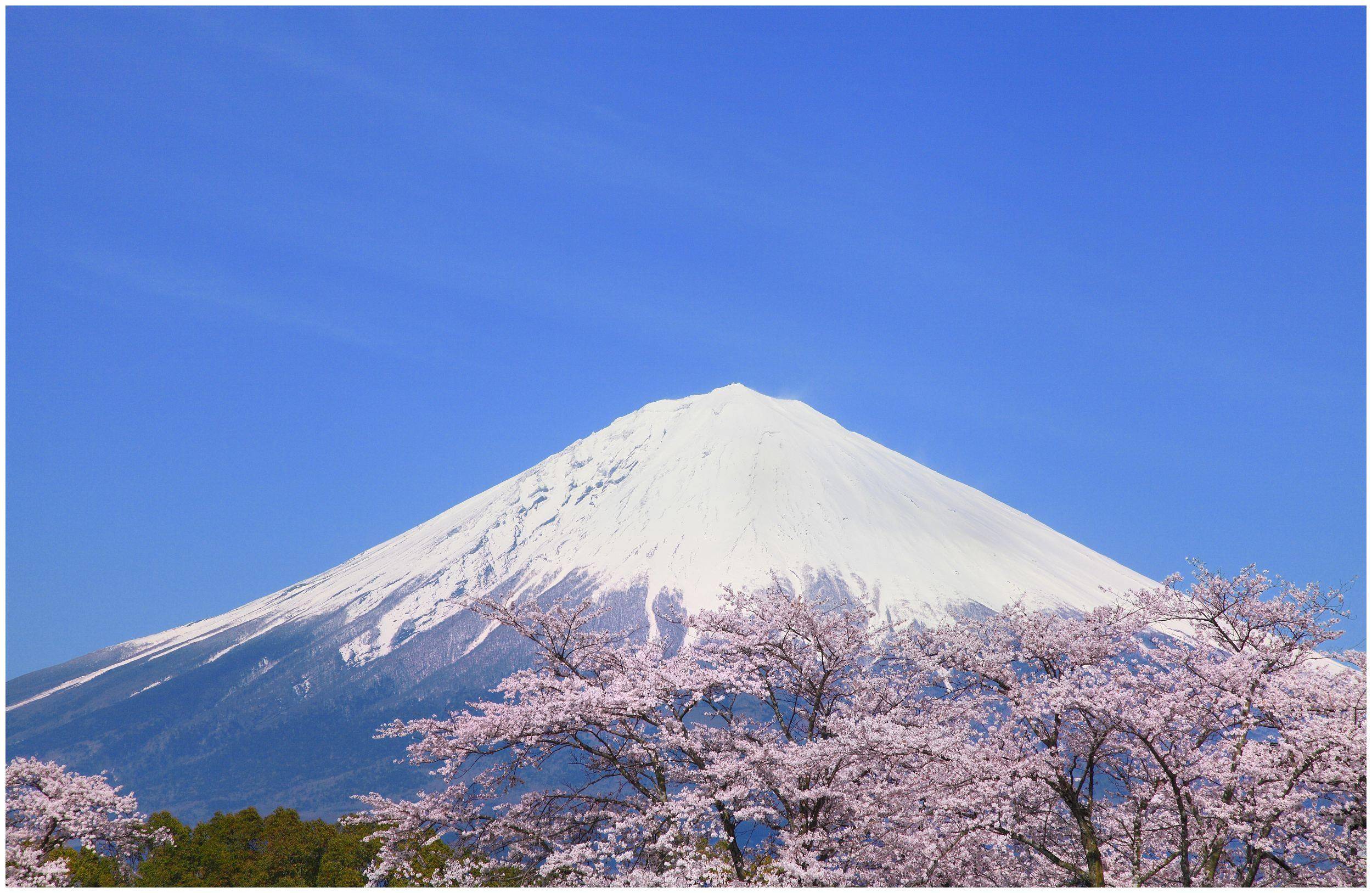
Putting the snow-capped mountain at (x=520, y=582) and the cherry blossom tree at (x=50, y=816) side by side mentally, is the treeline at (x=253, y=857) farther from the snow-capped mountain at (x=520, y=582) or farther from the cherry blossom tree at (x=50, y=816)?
the snow-capped mountain at (x=520, y=582)

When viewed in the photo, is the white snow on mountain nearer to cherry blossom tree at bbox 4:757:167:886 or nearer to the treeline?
the treeline

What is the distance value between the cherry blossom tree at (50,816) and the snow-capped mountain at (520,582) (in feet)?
302

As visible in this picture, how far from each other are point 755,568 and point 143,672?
88240mm

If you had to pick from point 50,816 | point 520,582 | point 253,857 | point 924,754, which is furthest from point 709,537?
point 924,754

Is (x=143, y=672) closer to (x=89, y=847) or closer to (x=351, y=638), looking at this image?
(x=351, y=638)

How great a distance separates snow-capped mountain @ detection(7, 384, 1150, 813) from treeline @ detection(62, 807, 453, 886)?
72.6 m

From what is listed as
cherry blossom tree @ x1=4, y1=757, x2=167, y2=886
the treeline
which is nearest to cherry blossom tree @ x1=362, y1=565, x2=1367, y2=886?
cherry blossom tree @ x1=4, y1=757, x2=167, y2=886

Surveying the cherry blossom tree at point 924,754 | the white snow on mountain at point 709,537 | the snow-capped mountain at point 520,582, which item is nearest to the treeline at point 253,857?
the cherry blossom tree at point 924,754

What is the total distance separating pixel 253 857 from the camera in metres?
31.5

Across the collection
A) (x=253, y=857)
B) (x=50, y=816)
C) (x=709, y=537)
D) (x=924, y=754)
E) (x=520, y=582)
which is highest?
(x=709, y=537)

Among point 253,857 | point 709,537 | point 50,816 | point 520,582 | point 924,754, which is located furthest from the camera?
point 709,537

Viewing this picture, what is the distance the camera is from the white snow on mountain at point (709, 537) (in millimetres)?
117500

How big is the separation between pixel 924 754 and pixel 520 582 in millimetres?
117201

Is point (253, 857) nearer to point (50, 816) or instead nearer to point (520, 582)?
point (50, 816)
